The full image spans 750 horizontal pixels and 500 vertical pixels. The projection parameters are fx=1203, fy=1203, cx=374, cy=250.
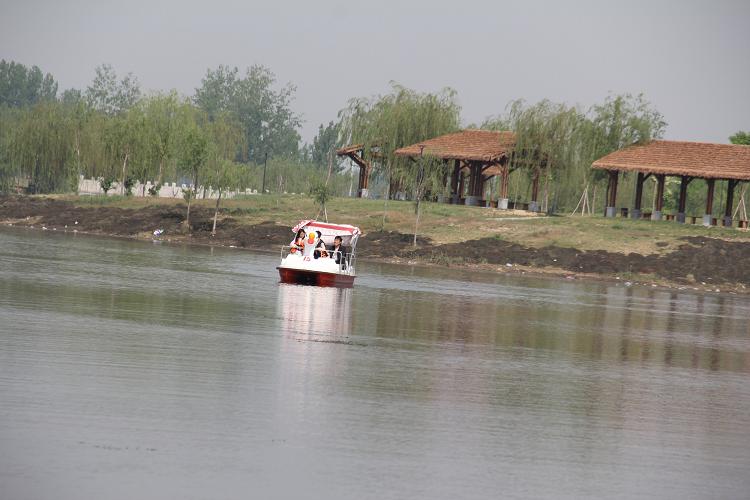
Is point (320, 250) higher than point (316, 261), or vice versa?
point (320, 250)

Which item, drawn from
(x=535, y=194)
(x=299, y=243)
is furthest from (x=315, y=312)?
(x=535, y=194)

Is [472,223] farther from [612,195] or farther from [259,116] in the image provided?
[259,116]

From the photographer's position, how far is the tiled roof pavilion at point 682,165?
2840 inches

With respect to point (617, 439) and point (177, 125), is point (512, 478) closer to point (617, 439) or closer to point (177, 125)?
point (617, 439)

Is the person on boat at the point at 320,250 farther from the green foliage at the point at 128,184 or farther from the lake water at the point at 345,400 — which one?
the green foliage at the point at 128,184

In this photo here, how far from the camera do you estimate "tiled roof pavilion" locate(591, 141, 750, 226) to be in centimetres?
7212

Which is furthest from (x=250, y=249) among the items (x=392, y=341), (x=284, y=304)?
(x=392, y=341)

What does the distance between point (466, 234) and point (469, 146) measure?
1641cm

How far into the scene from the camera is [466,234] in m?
69.2

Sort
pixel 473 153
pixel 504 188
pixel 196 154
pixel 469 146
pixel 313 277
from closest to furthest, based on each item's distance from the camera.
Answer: pixel 313 277
pixel 196 154
pixel 504 188
pixel 473 153
pixel 469 146

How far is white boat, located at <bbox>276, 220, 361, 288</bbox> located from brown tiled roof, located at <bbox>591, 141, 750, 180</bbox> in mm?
35156

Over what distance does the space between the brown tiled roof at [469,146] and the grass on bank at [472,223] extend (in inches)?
149

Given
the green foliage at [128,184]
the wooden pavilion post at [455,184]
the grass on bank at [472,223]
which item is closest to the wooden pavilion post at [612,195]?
the grass on bank at [472,223]

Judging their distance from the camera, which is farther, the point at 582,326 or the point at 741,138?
the point at 741,138
